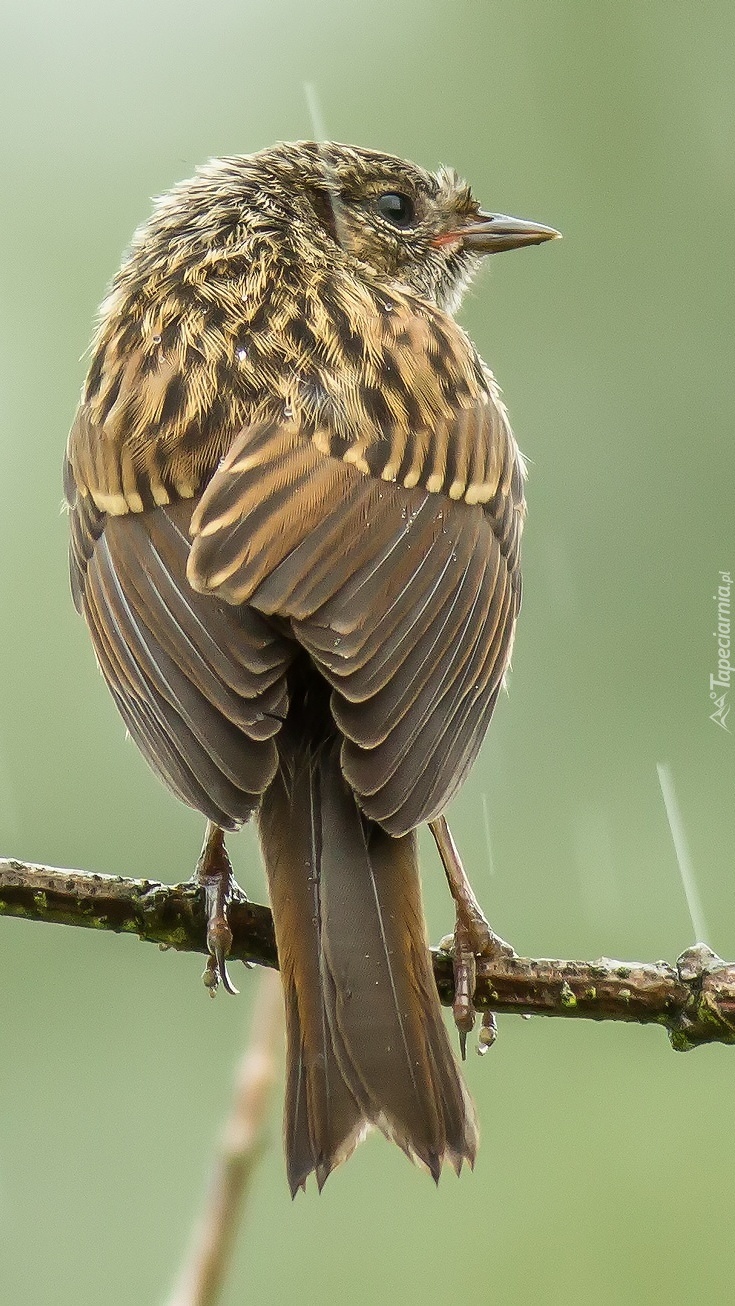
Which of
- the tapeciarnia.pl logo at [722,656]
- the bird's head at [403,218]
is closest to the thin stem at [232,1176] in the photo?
the tapeciarnia.pl logo at [722,656]

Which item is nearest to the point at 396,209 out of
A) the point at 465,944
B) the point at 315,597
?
the point at 315,597

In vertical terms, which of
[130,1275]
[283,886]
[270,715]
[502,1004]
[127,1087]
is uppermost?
[270,715]

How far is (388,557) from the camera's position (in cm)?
356

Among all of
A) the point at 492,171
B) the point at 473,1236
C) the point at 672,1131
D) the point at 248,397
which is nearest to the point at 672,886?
the point at 672,1131

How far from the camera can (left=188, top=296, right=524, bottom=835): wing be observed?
3.27 m

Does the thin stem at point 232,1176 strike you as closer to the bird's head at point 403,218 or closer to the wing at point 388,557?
the wing at point 388,557

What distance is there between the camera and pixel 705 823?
7.30 metres

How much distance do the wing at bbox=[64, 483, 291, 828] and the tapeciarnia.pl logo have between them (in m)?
2.49

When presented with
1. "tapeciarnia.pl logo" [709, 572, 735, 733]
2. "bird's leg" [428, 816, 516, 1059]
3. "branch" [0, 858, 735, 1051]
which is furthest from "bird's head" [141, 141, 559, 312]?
"branch" [0, 858, 735, 1051]

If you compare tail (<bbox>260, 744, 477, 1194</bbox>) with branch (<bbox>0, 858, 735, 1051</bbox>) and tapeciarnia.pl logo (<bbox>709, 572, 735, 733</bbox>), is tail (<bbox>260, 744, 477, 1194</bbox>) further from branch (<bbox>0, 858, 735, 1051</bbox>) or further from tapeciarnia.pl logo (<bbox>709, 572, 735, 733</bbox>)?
tapeciarnia.pl logo (<bbox>709, 572, 735, 733</bbox>)

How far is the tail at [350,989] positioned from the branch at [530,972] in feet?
1.48

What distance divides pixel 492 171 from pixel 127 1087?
553 centimetres

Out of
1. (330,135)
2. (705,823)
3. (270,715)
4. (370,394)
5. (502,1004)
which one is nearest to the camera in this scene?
(270,715)

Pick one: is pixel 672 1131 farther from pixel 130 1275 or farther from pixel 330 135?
pixel 330 135
